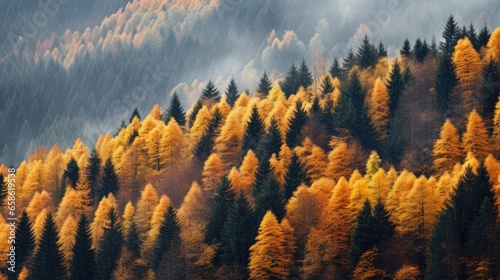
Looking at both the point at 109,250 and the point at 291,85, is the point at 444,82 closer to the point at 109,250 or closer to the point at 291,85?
the point at 291,85

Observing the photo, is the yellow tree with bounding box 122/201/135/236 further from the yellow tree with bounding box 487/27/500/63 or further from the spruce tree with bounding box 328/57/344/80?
the yellow tree with bounding box 487/27/500/63

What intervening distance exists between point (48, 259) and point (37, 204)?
30561mm

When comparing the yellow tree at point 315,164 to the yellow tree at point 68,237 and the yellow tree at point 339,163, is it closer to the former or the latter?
the yellow tree at point 339,163

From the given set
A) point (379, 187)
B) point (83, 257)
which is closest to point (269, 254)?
point (379, 187)

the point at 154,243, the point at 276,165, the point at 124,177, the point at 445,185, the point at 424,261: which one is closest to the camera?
the point at 424,261

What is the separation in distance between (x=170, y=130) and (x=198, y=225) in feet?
128

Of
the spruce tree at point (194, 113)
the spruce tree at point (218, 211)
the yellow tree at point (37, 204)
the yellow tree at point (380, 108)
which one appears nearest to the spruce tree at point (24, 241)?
the yellow tree at point (37, 204)

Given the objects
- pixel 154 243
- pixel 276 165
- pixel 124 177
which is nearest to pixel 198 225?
pixel 154 243

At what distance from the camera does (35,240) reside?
404ft

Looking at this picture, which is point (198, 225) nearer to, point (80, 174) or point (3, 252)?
point (3, 252)

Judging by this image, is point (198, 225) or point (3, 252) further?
point (3, 252)

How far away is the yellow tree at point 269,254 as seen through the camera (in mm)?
96438

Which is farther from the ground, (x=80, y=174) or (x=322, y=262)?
(x=80, y=174)

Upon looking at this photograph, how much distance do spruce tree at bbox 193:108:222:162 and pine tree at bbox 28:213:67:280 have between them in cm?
3179
